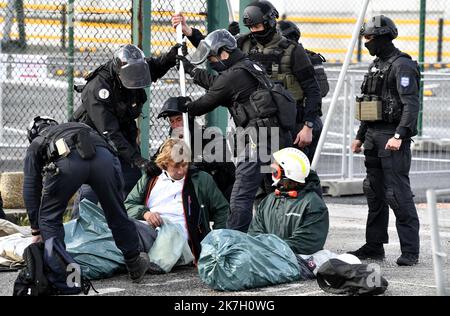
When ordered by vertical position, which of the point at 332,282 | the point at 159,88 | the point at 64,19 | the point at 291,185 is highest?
the point at 64,19

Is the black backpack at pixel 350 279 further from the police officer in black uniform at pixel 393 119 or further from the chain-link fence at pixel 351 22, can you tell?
the chain-link fence at pixel 351 22

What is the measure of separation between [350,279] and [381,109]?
175 centimetres

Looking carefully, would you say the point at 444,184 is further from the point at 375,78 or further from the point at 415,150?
the point at 375,78

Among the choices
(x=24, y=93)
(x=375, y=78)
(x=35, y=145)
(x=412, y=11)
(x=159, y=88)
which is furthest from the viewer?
(x=412, y=11)

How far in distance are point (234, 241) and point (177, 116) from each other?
5.19 feet

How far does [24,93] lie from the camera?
16.2 m

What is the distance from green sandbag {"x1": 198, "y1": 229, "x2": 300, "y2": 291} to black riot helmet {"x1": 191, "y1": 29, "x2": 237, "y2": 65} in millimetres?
1516

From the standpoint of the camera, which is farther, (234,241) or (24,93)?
(24,93)

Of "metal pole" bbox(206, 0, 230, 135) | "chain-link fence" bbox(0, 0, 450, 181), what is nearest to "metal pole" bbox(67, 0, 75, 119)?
"chain-link fence" bbox(0, 0, 450, 181)

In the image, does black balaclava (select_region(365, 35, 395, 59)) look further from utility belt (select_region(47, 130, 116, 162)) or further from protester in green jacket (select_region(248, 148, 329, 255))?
utility belt (select_region(47, 130, 116, 162))

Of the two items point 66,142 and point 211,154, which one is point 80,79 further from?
point 66,142

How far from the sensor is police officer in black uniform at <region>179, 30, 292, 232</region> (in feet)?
25.5

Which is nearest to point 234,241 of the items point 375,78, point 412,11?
point 375,78

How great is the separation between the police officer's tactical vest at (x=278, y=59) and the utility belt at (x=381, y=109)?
0.75 m
